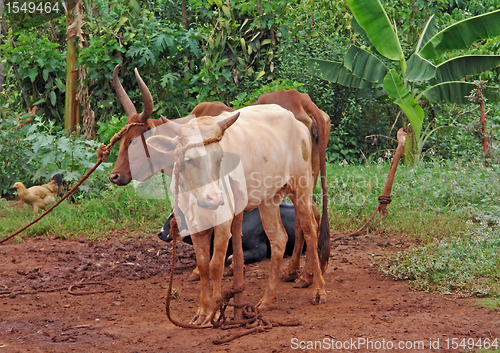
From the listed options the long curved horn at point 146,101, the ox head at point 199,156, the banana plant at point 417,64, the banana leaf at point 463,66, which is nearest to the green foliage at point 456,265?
the ox head at point 199,156

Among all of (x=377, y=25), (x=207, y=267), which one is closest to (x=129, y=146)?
(x=207, y=267)

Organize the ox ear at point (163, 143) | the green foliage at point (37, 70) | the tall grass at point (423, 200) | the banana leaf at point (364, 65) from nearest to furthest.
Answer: the ox ear at point (163, 143) < the tall grass at point (423, 200) < the banana leaf at point (364, 65) < the green foliage at point (37, 70)

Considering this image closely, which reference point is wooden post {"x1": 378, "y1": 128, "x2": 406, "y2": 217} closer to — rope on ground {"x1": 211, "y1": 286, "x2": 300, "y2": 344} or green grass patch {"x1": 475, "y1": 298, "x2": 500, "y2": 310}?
green grass patch {"x1": 475, "y1": 298, "x2": 500, "y2": 310}

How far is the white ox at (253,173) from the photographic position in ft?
10.8

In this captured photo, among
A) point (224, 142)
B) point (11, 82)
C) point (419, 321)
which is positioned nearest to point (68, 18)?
point (11, 82)

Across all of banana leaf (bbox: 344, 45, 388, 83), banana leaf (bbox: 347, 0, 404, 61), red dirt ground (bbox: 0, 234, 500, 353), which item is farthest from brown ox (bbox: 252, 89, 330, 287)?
banana leaf (bbox: 344, 45, 388, 83)

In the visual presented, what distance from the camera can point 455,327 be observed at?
3.27 metres

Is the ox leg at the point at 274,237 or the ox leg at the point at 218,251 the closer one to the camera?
the ox leg at the point at 218,251

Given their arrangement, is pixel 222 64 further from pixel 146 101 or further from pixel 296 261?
pixel 146 101

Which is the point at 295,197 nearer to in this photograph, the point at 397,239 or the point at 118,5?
the point at 397,239

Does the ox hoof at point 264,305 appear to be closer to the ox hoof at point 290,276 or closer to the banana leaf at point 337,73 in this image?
the ox hoof at point 290,276

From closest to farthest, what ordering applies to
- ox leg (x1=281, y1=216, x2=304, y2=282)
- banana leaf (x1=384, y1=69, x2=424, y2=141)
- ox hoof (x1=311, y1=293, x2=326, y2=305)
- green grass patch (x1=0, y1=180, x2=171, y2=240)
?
ox hoof (x1=311, y1=293, x2=326, y2=305), ox leg (x1=281, y1=216, x2=304, y2=282), green grass patch (x1=0, y1=180, x2=171, y2=240), banana leaf (x1=384, y1=69, x2=424, y2=141)

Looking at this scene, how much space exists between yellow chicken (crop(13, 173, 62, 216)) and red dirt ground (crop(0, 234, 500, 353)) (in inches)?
26.2

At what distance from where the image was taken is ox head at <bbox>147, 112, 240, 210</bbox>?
126 inches
